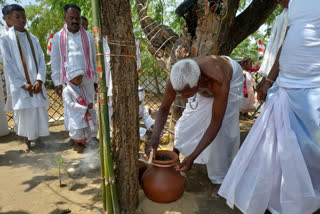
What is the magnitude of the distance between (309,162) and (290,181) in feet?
0.80

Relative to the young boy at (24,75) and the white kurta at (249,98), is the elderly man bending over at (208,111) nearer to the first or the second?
the young boy at (24,75)

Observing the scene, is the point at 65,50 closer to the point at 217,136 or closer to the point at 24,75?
the point at 24,75

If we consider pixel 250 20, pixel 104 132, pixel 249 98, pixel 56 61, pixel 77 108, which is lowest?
pixel 249 98

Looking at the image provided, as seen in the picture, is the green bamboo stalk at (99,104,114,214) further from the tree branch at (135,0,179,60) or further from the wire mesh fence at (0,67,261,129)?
the wire mesh fence at (0,67,261,129)

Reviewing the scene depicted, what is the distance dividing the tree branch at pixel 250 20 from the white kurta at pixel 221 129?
1834mm

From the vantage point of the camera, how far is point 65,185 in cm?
281

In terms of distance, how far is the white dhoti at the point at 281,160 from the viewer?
1.93 metres

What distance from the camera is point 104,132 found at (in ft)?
6.40

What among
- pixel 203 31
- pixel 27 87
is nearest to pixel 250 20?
pixel 203 31

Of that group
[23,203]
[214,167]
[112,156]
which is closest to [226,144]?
[214,167]

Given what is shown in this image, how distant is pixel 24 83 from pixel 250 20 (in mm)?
4129

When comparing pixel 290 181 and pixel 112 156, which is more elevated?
pixel 112 156

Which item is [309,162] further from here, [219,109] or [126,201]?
[126,201]

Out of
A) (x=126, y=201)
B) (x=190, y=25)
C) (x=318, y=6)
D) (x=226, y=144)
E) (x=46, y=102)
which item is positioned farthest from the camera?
(x=46, y=102)
